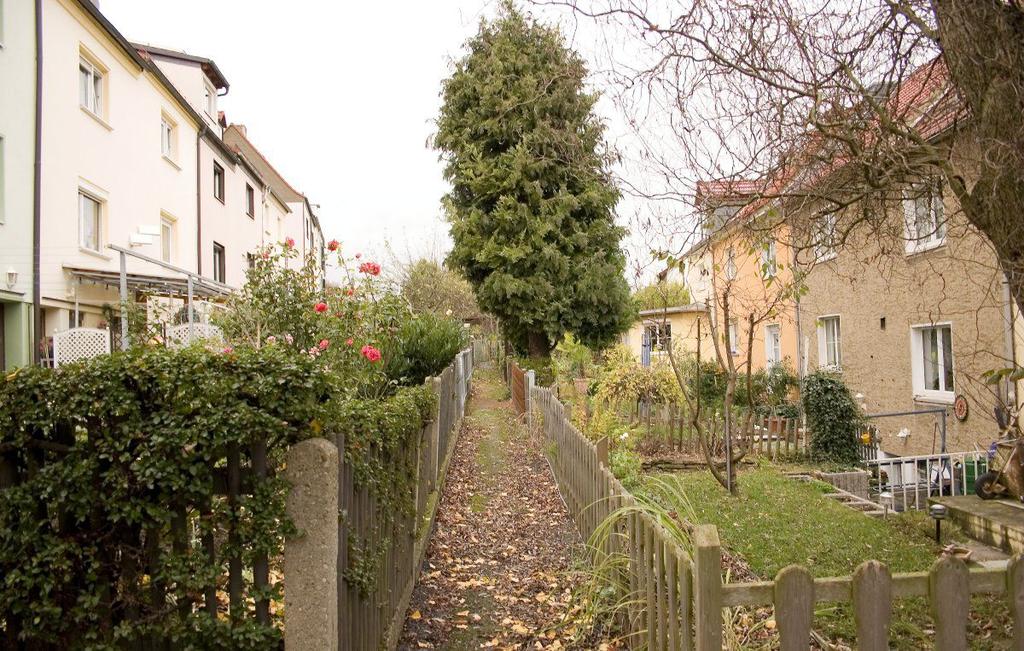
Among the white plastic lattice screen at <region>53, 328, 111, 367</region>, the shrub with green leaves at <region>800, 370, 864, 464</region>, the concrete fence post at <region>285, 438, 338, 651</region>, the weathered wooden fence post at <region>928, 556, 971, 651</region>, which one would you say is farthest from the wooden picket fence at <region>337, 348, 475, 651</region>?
the white plastic lattice screen at <region>53, 328, 111, 367</region>

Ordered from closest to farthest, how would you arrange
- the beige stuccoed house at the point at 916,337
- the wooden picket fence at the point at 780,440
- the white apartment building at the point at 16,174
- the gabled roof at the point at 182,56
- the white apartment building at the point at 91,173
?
the beige stuccoed house at the point at 916,337, the white apartment building at the point at 16,174, the white apartment building at the point at 91,173, the wooden picket fence at the point at 780,440, the gabled roof at the point at 182,56

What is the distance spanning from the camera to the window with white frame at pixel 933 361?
11.5 m

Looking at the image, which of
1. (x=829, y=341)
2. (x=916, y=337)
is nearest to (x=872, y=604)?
(x=916, y=337)

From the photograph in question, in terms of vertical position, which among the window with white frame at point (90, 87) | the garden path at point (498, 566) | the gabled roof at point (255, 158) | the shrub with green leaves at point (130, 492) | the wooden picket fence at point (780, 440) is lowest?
the garden path at point (498, 566)

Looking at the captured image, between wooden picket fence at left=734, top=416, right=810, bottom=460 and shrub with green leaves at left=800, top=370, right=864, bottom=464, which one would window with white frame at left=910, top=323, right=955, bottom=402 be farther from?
wooden picket fence at left=734, top=416, right=810, bottom=460

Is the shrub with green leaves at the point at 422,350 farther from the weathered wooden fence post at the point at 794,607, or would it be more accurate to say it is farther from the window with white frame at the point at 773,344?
the window with white frame at the point at 773,344

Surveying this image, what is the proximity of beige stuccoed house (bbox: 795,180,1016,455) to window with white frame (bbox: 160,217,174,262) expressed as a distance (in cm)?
1517

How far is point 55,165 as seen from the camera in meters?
12.2

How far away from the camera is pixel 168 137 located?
59.4 ft

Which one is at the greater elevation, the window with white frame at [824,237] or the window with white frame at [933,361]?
the window with white frame at [824,237]

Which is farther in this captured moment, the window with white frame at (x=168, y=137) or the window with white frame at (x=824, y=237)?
the window with white frame at (x=168, y=137)

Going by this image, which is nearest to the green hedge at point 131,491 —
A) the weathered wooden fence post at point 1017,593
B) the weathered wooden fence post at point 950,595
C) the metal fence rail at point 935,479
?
the weathered wooden fence post at point 950,595

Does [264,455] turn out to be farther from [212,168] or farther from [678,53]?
[212,168]

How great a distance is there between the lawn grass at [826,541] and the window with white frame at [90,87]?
1351 centimetres
